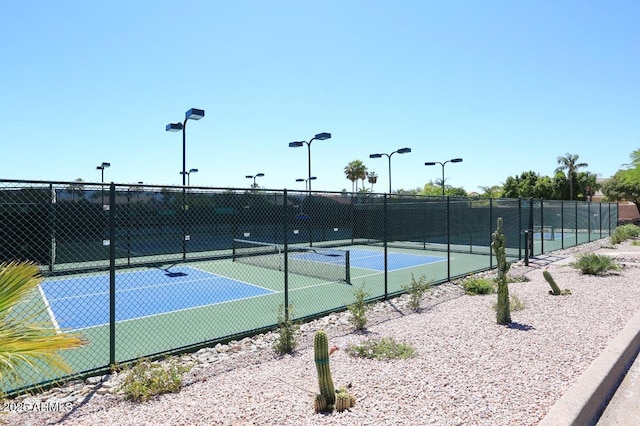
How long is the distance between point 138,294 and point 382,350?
26.7ft

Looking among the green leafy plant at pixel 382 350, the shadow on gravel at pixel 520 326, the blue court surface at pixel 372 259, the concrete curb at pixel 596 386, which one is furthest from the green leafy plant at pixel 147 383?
the blue court surface at pixel 372 259

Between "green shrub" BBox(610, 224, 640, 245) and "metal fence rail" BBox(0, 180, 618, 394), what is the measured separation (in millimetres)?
1760

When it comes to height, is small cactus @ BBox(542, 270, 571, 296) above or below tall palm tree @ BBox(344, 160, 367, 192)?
below

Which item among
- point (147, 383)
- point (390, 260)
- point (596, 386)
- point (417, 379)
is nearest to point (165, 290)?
point (147, 383)

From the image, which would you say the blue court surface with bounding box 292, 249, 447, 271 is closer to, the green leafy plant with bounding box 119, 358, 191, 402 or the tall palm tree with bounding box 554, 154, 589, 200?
the green leafy plant with bounding box 119, 358, 191, 402

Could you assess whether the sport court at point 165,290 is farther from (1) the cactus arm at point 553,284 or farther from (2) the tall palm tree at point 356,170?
(2) the tall palm tree at point 356,170

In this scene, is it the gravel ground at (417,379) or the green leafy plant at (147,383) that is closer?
the gravel ground at (417,379)

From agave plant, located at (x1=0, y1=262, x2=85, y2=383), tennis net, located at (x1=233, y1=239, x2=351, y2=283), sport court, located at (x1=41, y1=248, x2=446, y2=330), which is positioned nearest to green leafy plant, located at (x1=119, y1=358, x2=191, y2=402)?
agave plant, located at (x1=0, y1=262, x2=85, y2=383)

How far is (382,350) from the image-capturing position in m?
5.59

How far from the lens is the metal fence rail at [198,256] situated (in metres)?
7.22

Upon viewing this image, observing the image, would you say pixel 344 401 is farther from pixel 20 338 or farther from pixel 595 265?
pixel 595 265

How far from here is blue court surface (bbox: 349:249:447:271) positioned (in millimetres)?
15797

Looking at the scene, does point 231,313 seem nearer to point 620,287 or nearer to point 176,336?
point 176,336

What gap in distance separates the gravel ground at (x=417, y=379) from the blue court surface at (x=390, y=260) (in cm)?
790
